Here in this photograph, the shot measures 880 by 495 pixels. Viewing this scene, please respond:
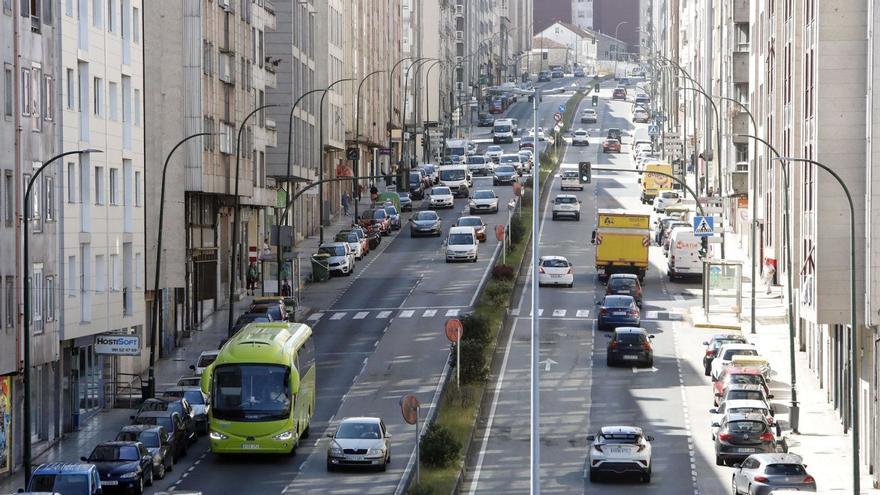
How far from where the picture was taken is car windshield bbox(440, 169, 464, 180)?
127 meters

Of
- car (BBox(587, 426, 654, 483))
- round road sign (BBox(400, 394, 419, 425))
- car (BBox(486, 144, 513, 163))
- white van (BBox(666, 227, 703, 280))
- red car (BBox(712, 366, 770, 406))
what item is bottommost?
car (BBox(587, 426, 654, 483))

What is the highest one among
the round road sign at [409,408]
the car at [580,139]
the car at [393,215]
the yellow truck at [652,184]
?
the car at [580,139]

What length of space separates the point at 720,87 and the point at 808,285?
67479mm

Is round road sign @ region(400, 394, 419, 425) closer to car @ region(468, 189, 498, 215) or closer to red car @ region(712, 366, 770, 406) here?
red car @ region(712, 366, 770, 406)

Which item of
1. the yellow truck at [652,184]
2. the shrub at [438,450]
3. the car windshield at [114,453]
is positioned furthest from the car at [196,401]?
the yellow truck at [652,184]

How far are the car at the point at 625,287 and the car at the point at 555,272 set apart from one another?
5.05 meters

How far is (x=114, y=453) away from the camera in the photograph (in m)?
43.7

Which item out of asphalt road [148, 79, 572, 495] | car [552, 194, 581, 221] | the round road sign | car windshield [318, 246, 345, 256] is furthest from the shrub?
car [552, 194, 581, 221]

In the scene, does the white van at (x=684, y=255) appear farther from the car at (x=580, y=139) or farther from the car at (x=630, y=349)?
the car at (x=580, y=139)

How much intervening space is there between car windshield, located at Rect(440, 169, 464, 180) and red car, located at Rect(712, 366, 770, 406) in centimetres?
7145

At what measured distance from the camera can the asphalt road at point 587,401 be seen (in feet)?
153

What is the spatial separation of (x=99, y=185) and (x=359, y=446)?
1998cm

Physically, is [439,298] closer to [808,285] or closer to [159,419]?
[808,285]

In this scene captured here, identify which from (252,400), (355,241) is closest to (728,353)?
(252,400)
